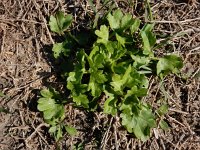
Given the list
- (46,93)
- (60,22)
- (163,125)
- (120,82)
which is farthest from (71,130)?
(60,22)

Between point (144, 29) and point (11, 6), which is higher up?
point (11, 6)

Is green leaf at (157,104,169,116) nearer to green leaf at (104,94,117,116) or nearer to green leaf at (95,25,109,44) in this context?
green leaf at (104,94,117,116)

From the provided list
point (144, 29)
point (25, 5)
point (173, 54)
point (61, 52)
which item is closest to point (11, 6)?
point (25, 5)

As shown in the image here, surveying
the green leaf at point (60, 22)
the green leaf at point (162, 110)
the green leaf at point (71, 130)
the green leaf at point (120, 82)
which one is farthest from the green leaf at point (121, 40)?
the green leaf at point (71, 130)

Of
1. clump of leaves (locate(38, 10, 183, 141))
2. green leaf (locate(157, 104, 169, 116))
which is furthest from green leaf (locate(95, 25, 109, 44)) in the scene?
green leaf (locate(157, 104, 169, 116))

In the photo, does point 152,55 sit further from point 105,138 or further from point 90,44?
point 105,138
